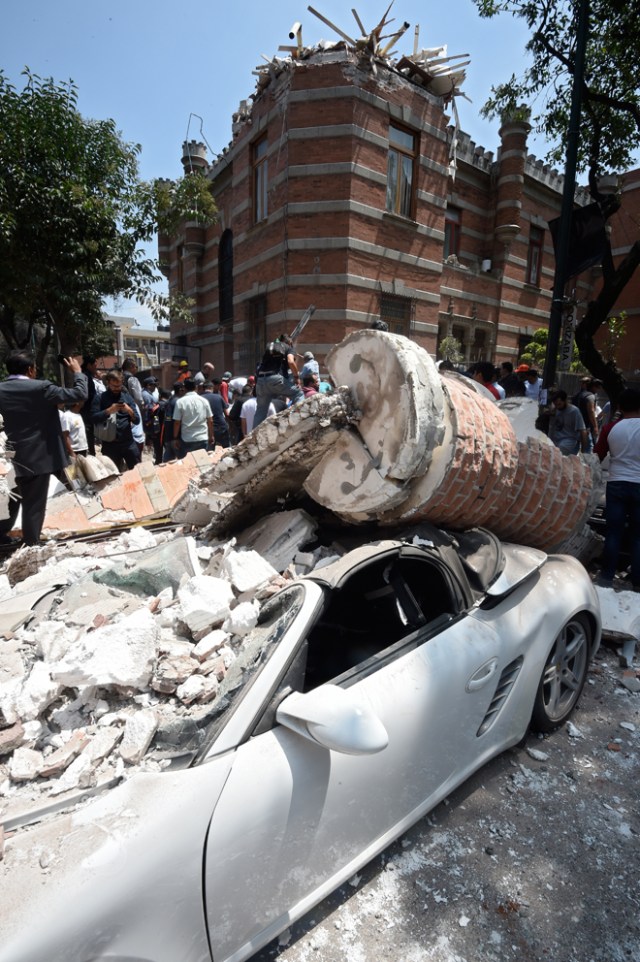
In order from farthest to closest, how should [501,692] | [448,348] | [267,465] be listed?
1. [448,348]
2. [267,465]
3. [501,692]

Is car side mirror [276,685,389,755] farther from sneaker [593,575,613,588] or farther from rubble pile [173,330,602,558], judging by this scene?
sneaker [593,575,613,588]

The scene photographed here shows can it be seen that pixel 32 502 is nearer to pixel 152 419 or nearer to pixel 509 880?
pixel 509 880

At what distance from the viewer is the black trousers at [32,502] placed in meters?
4.73

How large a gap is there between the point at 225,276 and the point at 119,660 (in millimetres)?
17274

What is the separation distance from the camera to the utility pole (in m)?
5.57

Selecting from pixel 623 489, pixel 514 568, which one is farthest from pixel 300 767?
pixel 623 489

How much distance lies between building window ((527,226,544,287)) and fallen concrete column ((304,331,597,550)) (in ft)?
57.6

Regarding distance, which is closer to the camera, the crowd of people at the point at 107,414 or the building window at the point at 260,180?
the crowd of people at the point at 107,414

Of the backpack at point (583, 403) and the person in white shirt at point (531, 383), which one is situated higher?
the person in white shirt at point (531, 383)

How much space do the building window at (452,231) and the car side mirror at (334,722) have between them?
17.0m

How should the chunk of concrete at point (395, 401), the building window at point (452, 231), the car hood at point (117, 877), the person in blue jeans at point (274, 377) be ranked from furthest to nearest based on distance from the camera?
the building window at point (452, 231) → the person in blue jeans at point (274, 377) → the chunk of concrete at point (395, 401) → the car hood at point (117, 877)

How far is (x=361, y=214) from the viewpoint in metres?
11.7

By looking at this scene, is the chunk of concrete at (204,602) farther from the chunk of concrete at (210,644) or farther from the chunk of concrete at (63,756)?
the chunk of concrete at (63,756)

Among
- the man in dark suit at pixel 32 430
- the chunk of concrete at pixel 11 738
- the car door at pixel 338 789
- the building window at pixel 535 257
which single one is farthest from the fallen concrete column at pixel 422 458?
the building window at pixel 535 257
